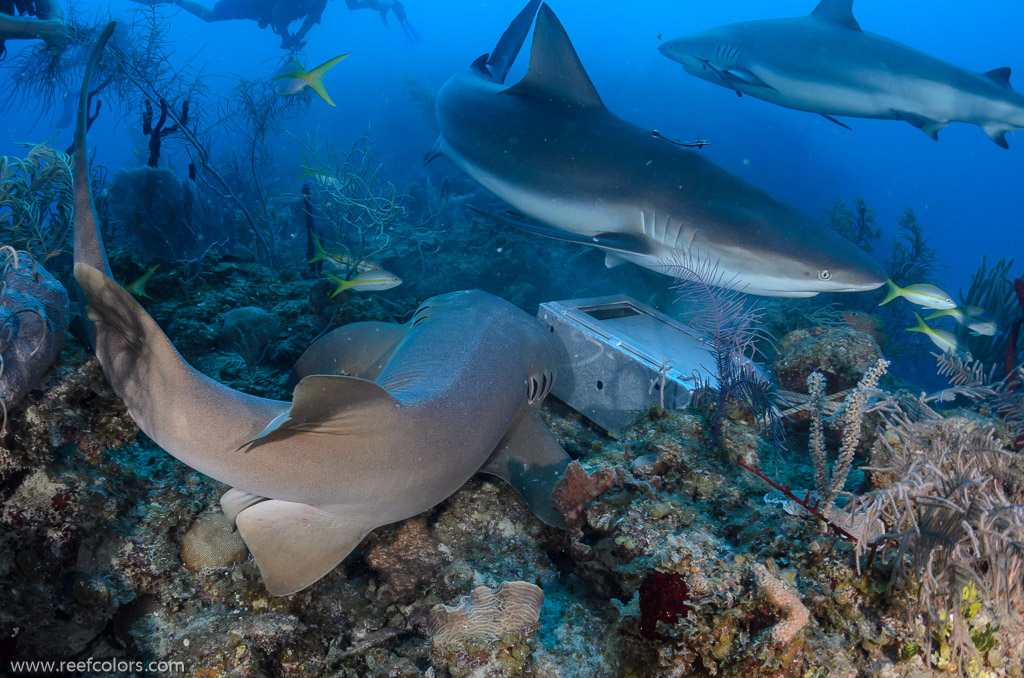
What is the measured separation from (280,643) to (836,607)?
8.13 feet

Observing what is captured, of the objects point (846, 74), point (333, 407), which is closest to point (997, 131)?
point (846, 74)

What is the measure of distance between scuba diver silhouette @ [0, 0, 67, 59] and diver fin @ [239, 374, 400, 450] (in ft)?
19.9

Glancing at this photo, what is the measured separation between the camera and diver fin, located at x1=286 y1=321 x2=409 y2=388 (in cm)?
348

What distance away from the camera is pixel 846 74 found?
711cm

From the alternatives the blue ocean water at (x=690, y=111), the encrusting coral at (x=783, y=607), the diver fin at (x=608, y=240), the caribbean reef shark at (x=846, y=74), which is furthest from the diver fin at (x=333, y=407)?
the caribbean reef shark at (x=846, y=74)

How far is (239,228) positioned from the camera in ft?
31.9

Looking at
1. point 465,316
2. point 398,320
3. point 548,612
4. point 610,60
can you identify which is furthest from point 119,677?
point 610,60

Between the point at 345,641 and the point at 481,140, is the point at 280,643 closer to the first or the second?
the point at 345,641

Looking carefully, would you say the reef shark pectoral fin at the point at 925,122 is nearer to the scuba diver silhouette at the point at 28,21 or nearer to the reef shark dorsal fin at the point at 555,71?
the reef shark dorsal fin at the point at 555,71

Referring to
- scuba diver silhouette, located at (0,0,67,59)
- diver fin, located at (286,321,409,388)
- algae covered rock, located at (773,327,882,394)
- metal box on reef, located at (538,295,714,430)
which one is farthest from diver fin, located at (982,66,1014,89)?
scuba diver silhouette, located at (0,0,67,59)

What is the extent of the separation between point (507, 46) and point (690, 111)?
46.2 meters

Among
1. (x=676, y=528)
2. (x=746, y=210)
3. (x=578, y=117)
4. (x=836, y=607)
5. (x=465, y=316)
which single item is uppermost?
(x=578, y=117)

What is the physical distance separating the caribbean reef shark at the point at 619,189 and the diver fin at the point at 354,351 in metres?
1.93

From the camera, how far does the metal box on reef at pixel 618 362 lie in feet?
13.3
